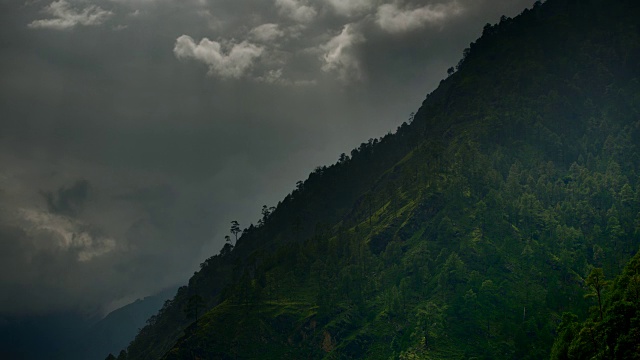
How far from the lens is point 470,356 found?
182m

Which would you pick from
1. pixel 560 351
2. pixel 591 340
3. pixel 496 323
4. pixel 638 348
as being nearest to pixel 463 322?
pixel 496 323

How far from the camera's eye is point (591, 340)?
109 m

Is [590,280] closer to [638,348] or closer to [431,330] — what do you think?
[638,348]

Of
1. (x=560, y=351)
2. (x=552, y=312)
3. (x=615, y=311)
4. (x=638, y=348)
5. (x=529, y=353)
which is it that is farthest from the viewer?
(x=552, y=312)

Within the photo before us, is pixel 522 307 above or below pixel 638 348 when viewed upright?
below

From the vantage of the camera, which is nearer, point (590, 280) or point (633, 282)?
point (590, 280)

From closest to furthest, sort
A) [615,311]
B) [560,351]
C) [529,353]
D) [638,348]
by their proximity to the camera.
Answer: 1. [638,348]
2. [615,311]
3. [560,351]
4. [529,353]

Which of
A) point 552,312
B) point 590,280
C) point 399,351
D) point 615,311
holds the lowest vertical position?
point 552,312

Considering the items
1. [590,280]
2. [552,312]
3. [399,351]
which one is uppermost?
[590,280]

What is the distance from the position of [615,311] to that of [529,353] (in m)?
71.1

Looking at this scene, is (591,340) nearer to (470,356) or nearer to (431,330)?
(470,356)

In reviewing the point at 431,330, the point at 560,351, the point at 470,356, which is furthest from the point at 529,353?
the point at 560,351

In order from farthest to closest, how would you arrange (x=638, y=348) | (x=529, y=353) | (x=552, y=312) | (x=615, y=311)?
(x=552, y=312) → (x=529, y=353) → (x=615, y=311) → (x=638, y=348)

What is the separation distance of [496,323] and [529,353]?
972 inches
